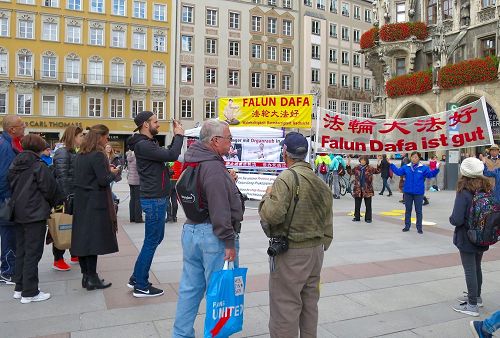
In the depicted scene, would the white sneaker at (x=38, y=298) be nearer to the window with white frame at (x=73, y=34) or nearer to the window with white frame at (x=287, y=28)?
the window with white frame at (x=73, y=34)

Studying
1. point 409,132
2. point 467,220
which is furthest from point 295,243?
point 409,132

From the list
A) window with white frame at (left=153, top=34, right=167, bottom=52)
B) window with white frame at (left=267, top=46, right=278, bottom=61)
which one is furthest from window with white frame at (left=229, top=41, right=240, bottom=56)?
window with white frame at (left=153, top=34, right=167, bottom=52)

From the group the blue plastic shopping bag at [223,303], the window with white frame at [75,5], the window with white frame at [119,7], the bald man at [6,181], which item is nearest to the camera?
the blue plastic shopping bag at [223,303]

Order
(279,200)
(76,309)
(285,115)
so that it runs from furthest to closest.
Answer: (285,115), (76,309), (279,200)

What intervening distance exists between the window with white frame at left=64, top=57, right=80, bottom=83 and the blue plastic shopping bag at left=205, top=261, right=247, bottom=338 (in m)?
42.7

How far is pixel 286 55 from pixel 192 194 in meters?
48.0

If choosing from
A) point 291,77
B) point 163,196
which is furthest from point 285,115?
point 291,77

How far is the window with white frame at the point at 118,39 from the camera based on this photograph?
4275 cm

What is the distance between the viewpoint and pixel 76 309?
4.62m

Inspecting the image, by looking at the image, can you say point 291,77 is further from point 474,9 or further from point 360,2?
point 474,9

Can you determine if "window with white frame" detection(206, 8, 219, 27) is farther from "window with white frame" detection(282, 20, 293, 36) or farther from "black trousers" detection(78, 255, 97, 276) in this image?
"black trousers" detection(78, 255, 97, 276)

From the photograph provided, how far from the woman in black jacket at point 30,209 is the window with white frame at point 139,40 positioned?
41194 mm

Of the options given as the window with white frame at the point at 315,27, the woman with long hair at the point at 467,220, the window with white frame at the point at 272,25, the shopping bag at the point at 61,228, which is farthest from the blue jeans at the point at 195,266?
the window with white frame at the point at 315,27

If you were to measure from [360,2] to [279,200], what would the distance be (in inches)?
2310
